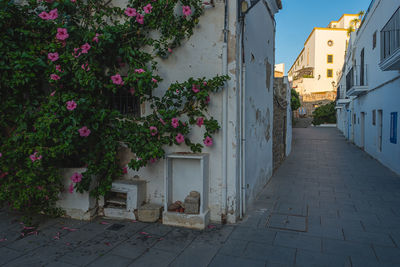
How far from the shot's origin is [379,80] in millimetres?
10133

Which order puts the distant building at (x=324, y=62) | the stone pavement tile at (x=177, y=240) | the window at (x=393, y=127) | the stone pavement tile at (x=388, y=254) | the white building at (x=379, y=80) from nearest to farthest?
the stone pavement tile at (x=388, y=254), the stone pavement tile at (x=177, y=240), the white building at (x=379, y=80), the window at (x=393, y=127), the distant building at (x=324, y=62)

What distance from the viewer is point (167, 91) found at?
13.8 ft

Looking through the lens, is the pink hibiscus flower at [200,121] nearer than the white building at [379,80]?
Yes

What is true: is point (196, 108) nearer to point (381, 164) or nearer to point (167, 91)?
point (167, 91)

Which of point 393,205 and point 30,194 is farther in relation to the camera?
point 393,205

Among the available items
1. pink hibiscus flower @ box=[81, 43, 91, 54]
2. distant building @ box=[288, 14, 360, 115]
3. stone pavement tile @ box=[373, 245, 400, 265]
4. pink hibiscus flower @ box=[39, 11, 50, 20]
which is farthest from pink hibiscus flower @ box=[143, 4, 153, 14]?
distant building @ box=[288, 14, 360, 115]

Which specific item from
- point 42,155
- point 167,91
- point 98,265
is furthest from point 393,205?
point 42,155

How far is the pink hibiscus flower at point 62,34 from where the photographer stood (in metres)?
4.10

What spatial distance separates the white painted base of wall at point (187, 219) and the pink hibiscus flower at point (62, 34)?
2.96 meters

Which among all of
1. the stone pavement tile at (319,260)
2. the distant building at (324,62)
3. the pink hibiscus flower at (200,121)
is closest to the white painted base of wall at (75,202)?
the pink hibiscus flower at (200,121)

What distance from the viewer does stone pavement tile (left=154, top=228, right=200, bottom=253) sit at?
3.54m

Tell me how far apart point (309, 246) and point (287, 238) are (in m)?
0.31

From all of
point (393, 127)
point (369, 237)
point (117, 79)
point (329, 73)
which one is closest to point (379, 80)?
point (393, 127)

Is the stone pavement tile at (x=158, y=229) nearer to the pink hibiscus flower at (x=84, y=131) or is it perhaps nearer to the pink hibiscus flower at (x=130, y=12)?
the pink hibiscus flower at (x=84, y=131)
